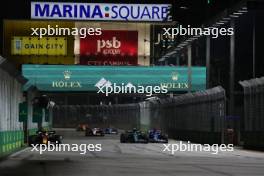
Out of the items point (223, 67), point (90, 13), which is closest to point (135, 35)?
point (90, 13)

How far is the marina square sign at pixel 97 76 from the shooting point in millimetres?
70062

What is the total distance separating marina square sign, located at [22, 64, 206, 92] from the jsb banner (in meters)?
5.43

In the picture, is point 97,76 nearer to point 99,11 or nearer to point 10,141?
point 99,11

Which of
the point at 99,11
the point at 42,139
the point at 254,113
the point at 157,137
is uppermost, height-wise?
the point at 99,11

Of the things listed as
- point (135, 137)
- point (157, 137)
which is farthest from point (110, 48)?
point (157, 137)

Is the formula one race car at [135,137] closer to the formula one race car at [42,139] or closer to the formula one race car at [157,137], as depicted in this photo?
the formula one race car at [157,137]

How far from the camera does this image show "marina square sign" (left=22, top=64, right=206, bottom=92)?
70.1 m

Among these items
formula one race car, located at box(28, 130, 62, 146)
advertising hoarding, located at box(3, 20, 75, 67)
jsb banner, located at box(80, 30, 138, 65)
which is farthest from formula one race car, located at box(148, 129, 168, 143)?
formula one race car, located at box(28, 130, 62, 146)

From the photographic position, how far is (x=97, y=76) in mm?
70375

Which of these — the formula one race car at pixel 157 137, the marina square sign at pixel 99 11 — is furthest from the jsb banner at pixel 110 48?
the formula one race car at pixel 157 137

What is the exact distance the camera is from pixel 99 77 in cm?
7050

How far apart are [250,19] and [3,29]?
26463 mm

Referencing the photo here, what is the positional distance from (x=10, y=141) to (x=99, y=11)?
29.2m

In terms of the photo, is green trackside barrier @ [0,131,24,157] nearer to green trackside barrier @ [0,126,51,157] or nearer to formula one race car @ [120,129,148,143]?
green trackside barrier @ [0,126,51,157]
